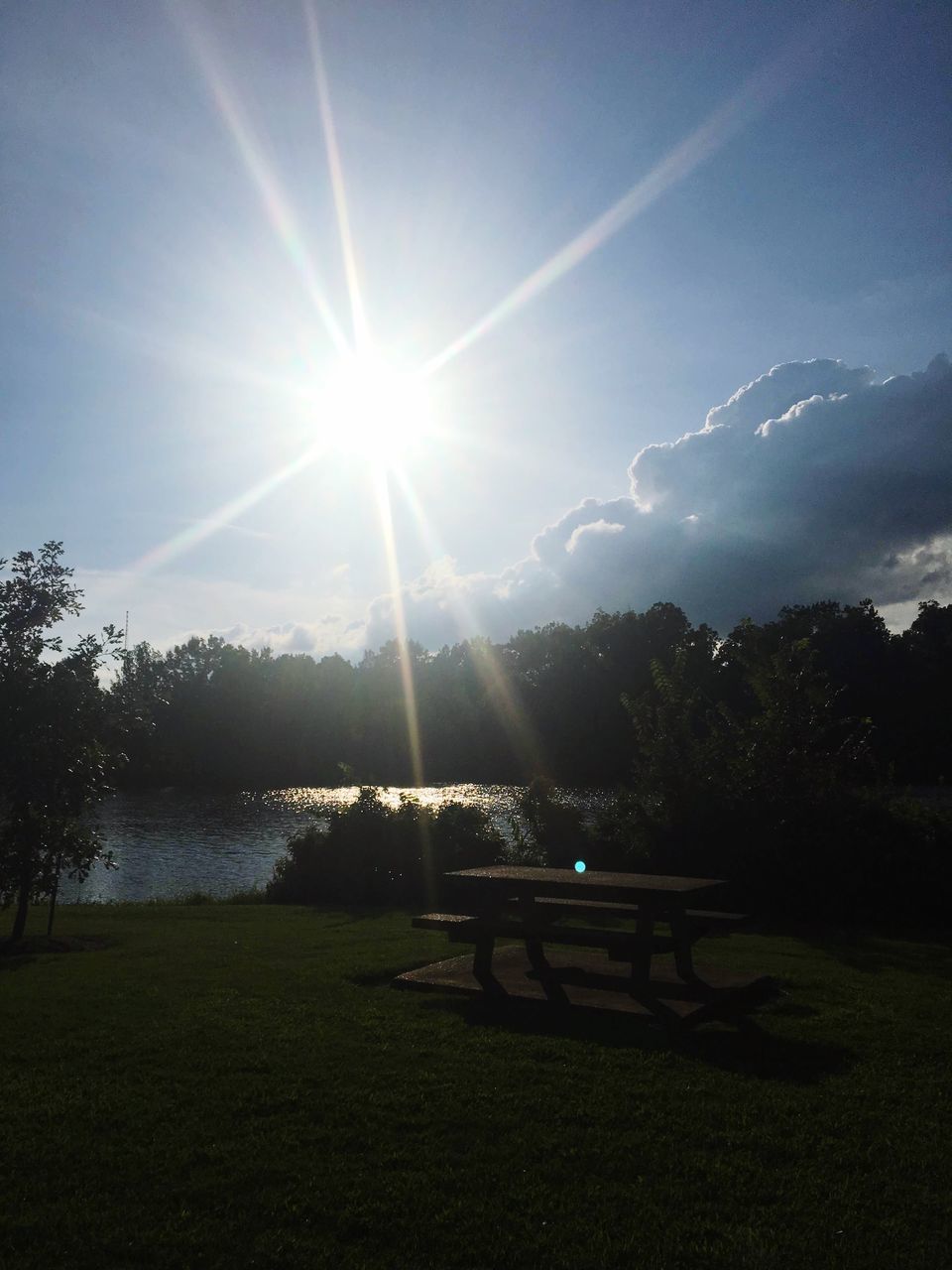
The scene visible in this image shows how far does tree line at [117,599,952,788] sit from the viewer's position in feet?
201

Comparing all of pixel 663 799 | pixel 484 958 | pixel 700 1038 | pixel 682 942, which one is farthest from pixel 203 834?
pixel 700 1038

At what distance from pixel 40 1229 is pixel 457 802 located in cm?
1879

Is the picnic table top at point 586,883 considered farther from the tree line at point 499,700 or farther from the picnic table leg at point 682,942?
the tree line at point 499,700

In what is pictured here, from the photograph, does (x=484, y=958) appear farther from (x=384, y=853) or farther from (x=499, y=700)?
(x=499, y=700)

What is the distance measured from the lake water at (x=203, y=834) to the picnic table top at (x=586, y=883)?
11.9 meters

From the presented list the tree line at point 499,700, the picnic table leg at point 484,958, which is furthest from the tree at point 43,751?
the tree line at point 499,700

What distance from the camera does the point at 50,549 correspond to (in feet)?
47.3

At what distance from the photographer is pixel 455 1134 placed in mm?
5188

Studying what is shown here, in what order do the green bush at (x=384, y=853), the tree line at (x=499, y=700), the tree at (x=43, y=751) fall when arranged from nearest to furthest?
the tree at (x=43, y=751), the green bush at (x=384, y=853), the tree line at (x=499, y=700)

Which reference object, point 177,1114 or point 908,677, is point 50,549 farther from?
point 908,677

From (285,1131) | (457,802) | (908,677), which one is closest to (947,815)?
(457,802)

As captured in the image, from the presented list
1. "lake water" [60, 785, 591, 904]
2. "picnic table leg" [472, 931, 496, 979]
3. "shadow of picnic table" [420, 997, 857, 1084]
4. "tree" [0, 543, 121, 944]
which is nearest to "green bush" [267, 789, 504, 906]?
"lake water" [60, 785, 591, 904]

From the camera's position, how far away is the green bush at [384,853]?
21.2 meters

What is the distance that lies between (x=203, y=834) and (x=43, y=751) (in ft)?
103
